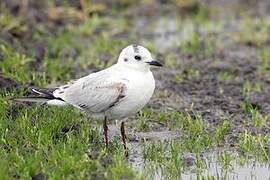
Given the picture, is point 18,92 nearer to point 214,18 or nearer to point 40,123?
point 40,123

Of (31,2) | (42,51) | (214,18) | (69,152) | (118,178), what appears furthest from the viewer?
(214,18)

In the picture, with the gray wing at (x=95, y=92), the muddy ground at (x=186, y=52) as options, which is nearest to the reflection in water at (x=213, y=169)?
the gray wing at (x=95, y=92)

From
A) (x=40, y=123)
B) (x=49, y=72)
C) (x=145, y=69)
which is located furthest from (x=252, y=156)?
(x=49, y=72)

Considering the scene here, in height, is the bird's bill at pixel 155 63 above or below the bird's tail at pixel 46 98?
above

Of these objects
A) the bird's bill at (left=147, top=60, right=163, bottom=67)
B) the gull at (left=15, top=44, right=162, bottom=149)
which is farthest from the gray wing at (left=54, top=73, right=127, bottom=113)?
the bird's bill at (left=147, top=60, right=163, bottom=67)

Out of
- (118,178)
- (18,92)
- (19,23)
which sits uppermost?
(19,23)

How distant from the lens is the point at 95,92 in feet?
25.7

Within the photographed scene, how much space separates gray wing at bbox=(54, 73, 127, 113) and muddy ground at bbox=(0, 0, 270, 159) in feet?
4.97

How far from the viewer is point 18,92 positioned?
9250mm

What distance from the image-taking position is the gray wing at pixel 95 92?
25.2ft

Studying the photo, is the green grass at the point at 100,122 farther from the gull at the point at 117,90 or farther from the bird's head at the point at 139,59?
the bird's head at the point at 139,59

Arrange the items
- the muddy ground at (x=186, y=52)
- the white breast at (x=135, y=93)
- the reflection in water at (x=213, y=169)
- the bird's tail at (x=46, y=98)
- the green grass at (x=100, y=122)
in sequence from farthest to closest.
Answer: the muddy ground at (x=186, y=52) → the bird's tail at (x=46, y=98) → the white breast at (x=135, y=93) → the reflection in water at (x=213, y=169) → the green grass at (x=100, y=122)

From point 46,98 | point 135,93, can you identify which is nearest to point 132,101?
point 135,93

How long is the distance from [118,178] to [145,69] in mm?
1331
